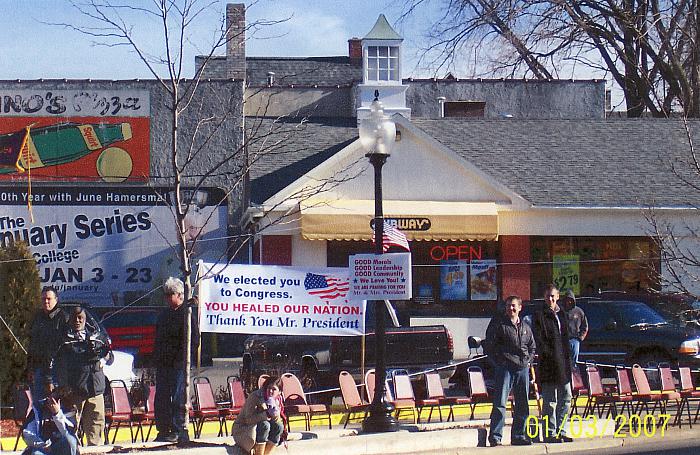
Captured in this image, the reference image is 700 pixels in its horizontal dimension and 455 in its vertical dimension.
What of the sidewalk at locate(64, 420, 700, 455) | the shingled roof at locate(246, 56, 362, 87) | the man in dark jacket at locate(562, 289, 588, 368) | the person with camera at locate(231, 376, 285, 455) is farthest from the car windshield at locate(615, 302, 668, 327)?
the shingled roof at locate(246, 56, 362, 87)

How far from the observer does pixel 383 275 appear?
13305 millimetres

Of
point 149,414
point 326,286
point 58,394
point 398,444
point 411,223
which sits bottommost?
point 398,444

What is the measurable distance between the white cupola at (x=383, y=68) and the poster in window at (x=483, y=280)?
17.3ft

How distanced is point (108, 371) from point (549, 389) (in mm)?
6392

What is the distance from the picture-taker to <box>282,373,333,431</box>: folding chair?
13.1 meters

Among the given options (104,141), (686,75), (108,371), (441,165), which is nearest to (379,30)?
(441,165)

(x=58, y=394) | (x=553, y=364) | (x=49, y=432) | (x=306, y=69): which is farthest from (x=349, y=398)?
(x=306, y=69)

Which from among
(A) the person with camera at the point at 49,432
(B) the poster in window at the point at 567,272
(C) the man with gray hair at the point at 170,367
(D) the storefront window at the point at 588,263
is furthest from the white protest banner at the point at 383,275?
(B) the poster in window at the point at 567,272

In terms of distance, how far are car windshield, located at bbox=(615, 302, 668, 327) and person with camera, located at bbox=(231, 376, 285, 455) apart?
944 centimetres

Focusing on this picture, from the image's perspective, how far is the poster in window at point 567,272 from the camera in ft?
80.6

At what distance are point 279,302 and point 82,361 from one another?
12.9ft

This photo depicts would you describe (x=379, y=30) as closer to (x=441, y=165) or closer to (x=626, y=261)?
(x=441, y=165)

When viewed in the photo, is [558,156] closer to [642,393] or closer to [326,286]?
[642,393]

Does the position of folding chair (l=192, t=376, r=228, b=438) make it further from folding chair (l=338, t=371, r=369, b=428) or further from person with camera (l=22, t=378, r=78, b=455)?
person with camera (l=22, t=378, r=78, b=455)
